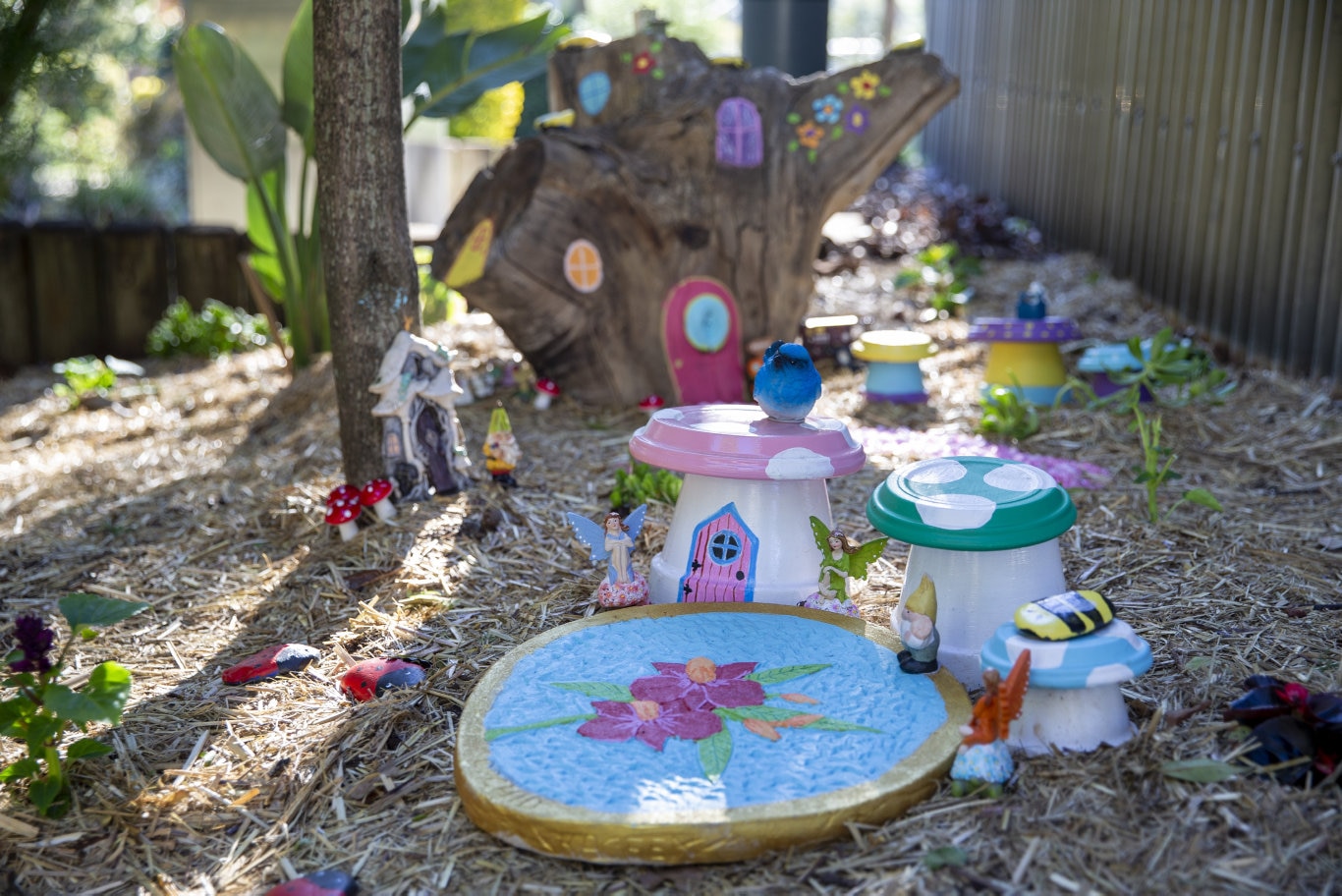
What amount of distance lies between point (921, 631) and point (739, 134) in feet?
10.4

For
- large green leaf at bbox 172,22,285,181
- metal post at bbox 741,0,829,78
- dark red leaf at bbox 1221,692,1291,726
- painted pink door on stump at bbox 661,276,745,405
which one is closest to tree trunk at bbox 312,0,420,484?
painted pink door on stump at bbox 661,276,745,405

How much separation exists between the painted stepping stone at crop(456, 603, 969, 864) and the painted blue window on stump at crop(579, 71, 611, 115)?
3139mm

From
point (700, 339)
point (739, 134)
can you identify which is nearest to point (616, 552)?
point (700, 339)

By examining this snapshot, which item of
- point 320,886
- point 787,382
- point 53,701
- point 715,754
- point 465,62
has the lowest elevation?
point 320,886

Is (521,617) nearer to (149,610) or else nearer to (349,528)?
(349,528)

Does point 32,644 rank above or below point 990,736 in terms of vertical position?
above

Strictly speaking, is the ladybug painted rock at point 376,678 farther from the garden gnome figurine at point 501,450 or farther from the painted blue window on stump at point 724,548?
the garden gnome figurine at point 501,450

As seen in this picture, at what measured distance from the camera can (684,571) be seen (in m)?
3.00

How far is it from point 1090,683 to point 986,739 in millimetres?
216

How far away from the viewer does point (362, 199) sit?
3650 mm

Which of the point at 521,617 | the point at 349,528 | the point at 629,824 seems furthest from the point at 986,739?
the point at 349,528

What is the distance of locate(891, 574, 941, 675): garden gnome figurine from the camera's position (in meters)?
2.49

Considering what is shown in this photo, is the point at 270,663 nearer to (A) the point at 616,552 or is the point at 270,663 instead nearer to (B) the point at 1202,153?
(A) the point at 616,552

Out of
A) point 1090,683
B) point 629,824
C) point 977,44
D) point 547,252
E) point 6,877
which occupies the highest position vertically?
A: point 977,44
